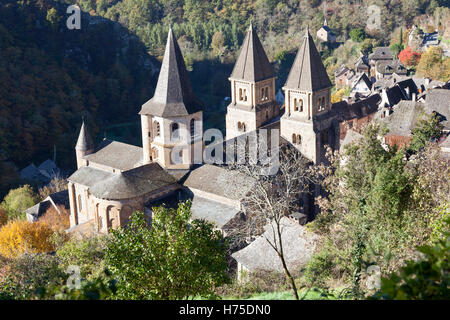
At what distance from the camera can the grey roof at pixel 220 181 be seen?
27.9m

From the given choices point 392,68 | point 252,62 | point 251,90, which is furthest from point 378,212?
point 392,68

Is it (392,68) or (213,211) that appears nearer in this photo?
(213,211)

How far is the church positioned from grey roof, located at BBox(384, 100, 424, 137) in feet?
42.7

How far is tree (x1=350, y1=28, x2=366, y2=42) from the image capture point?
8194cm

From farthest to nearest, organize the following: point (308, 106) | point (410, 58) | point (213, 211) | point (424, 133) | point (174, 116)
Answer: point (410, 58) → point (424, 133) → point (308, 106) → point (174, 116) → point (213, 211)

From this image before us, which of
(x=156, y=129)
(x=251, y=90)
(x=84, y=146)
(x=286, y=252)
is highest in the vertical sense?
(x=251, y=90)

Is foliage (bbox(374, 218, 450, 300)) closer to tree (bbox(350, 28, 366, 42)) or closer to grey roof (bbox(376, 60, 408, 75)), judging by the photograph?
grey roof (bbox(376, 60, 408, 75))

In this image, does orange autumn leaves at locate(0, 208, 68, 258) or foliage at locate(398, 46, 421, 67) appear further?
foliage at locate(398, 46, 421, 67)

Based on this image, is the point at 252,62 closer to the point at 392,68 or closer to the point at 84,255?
the point at 84,255

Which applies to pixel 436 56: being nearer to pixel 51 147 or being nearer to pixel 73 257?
pixel 51 147

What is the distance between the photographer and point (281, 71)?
80.8 metres

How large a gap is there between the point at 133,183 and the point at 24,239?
9149 mm

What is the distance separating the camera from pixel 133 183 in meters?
29.2

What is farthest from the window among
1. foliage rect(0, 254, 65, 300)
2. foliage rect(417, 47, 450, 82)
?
foliage rect(417, 47, 450, 82)
